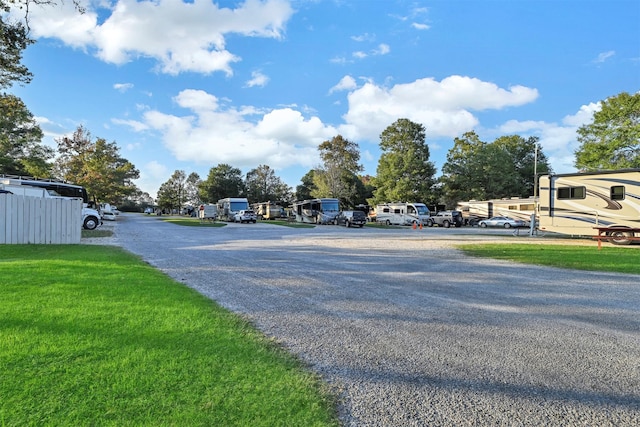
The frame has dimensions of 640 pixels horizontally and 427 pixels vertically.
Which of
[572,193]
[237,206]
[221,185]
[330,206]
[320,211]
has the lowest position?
[320,211]

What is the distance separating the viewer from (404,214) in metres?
39.3

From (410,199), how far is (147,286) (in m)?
45.7

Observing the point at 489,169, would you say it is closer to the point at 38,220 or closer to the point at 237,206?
the point at 237,206

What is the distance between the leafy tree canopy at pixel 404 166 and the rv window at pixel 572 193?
30.6 m

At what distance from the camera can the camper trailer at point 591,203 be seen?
16.3 m

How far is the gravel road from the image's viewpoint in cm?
265

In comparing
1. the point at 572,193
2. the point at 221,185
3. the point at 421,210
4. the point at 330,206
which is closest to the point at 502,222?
the point at 421,210

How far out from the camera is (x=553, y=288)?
693cm

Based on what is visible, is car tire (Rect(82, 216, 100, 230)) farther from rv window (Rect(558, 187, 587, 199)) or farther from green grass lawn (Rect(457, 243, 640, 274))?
rv window (Rect(558, 187, 587, 199))

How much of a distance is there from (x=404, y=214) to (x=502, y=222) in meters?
9.47

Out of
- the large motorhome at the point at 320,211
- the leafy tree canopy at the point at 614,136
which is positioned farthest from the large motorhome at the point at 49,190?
the leafy tree canopy at the point at 614,136

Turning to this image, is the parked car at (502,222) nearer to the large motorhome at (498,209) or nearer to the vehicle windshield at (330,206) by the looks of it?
the large motorhome at (498,209)

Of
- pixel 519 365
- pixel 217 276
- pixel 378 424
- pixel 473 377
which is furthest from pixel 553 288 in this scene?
pixel 217 276

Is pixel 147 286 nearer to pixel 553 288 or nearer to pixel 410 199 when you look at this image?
pixel 553 288
